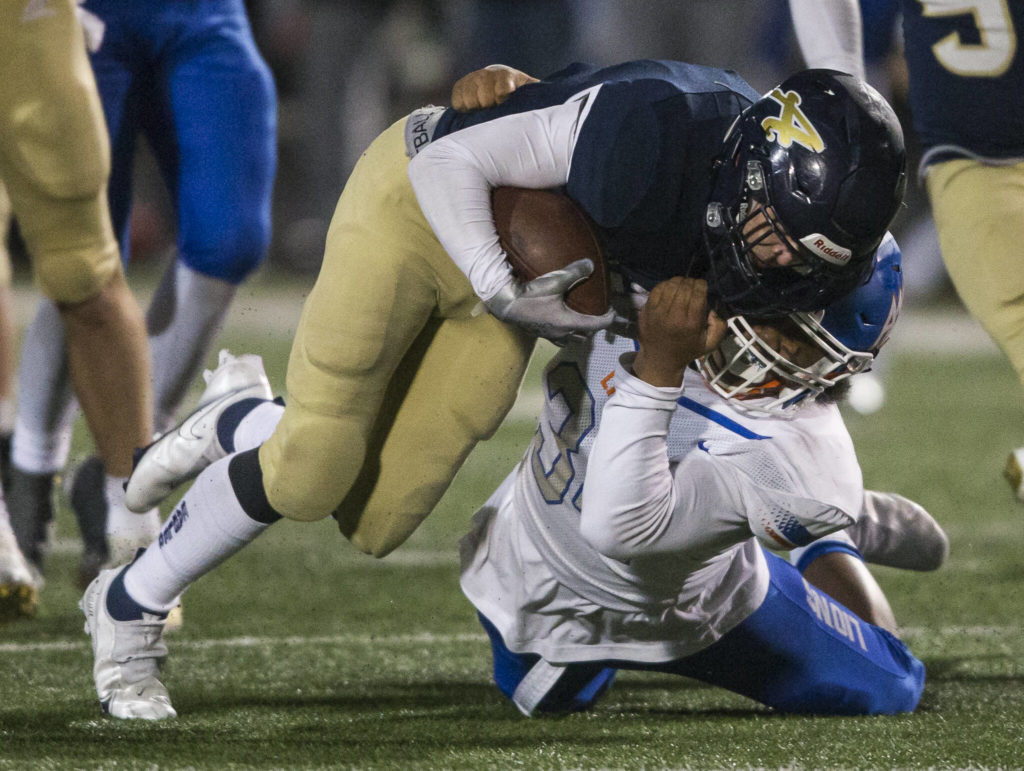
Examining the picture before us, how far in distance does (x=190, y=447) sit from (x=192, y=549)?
0.34 meters

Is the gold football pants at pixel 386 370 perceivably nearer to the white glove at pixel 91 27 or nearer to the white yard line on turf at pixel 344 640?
the white yard line on turf at pixel 344 640

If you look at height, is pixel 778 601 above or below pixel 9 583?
above

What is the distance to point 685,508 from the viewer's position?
6.69 ft

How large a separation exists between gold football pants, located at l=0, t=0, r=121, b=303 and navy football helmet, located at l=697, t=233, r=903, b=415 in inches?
48.2

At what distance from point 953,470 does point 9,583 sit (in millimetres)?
2774

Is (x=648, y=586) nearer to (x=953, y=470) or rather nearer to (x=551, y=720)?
(x=551, y=720)

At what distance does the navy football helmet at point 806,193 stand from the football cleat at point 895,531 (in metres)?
0.65

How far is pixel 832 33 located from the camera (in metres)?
2.72

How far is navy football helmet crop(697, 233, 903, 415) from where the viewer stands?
2072 millimetres

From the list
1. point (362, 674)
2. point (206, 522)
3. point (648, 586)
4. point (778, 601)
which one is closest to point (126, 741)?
point (206, 522)

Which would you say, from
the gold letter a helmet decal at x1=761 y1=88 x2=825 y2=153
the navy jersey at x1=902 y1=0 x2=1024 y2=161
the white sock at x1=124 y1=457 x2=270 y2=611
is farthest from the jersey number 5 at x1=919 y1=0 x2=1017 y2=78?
the white sock at x1=124 y1=457 x2=270 y2=611

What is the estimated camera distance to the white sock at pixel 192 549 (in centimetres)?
229

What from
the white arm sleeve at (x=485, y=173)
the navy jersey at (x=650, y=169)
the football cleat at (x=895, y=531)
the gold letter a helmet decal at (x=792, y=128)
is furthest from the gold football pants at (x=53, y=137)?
the football cleat at (x=895, y=531)

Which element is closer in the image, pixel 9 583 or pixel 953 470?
pixel 9 583
